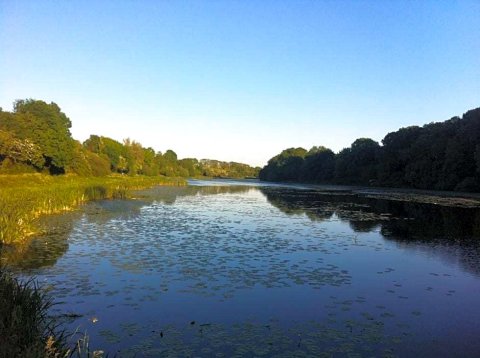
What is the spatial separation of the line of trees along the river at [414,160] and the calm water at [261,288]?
144 ft

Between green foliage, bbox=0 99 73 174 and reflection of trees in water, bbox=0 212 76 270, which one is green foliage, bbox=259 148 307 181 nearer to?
green foliage, bbox=0 99 73 174

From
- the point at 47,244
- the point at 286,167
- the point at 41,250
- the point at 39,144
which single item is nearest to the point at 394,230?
the point at 47,244

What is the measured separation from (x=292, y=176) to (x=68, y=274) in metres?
134

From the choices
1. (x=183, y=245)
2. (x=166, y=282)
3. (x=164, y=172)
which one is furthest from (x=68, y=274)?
(x=164, y=172)

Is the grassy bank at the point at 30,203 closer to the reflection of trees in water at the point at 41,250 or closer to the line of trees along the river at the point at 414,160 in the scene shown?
the reflection of trees in water at the point at 41,250

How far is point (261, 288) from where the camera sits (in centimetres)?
1046

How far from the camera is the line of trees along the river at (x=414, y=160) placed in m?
59.1

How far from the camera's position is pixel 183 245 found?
15.8 metres

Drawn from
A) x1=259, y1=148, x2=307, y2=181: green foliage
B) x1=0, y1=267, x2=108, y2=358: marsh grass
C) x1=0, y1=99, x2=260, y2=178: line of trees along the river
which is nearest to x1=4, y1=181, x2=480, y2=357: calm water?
x1=0, y1=267, x2=108, y2=358: marsh grass

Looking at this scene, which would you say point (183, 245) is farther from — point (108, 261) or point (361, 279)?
point (361, 279)

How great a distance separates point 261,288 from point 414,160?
7176 centimetres

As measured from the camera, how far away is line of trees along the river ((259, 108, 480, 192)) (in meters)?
59.1

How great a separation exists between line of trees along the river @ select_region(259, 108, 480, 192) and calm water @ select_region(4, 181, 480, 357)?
4392 centimetres

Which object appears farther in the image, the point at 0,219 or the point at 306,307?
the point at 0,219
